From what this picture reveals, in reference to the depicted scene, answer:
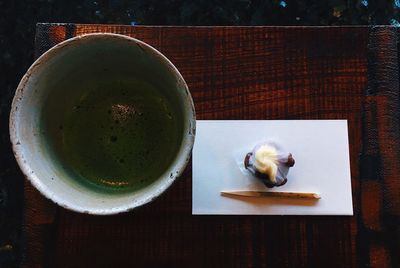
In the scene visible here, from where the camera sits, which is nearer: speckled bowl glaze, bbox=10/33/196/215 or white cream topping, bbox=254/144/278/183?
speckled bowl glaze, bbox=10/33/196/215

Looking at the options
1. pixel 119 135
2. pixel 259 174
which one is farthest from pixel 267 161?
pixel 119 135

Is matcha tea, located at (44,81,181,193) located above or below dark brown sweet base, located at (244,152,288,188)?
above

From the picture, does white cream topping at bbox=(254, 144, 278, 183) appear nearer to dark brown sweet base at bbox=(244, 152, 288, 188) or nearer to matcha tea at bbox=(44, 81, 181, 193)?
dark brown sweet base at bbox=(244, 152, 288, 188)

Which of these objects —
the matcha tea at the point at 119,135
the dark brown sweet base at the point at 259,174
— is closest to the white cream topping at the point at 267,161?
the dark brown sweet base at the point at 259,174

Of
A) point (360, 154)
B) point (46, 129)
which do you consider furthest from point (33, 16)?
point (360, 154)

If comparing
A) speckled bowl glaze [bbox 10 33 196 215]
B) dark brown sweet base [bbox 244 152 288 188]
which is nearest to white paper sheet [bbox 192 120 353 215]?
dark brown sweet base [bbox 244 152 288 188]

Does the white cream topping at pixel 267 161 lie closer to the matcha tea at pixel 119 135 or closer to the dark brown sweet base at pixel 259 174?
the dark brown sweet base at pixel 259 174
